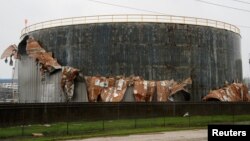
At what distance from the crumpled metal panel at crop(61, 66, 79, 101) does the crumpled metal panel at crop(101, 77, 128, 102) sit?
329 cm

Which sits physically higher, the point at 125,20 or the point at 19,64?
the point at 125,20

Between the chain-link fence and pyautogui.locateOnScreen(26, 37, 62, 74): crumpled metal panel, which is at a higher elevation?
pyautogui.locateOnScreen(26, 37, 62, 74): crumpled metal panel

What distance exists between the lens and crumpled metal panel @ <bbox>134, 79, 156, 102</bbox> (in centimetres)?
4278

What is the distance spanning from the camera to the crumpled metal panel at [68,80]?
4325 cm

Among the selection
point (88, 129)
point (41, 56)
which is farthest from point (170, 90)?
point (88, 129)

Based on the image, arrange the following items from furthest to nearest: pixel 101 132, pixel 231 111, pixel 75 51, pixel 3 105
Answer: pixel 75 51
pixel 231 111
pixel 3 105
pixel 101 132

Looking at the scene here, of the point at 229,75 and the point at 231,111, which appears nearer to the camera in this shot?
the point at 231,111

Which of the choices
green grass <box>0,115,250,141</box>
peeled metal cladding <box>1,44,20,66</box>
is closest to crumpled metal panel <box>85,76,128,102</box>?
green grass <box>0,115,250,141</box>

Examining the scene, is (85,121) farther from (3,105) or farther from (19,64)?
(19,64)

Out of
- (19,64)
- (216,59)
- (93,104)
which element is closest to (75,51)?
(19,64)

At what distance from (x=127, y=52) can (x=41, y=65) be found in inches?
353

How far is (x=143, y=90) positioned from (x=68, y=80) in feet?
24.5

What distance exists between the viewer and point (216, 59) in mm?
49125

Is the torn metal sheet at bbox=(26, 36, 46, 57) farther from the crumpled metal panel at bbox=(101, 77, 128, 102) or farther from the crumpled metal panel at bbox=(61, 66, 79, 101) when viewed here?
the crumpled metal panel at bbox=(101, 77, 128, 102)
